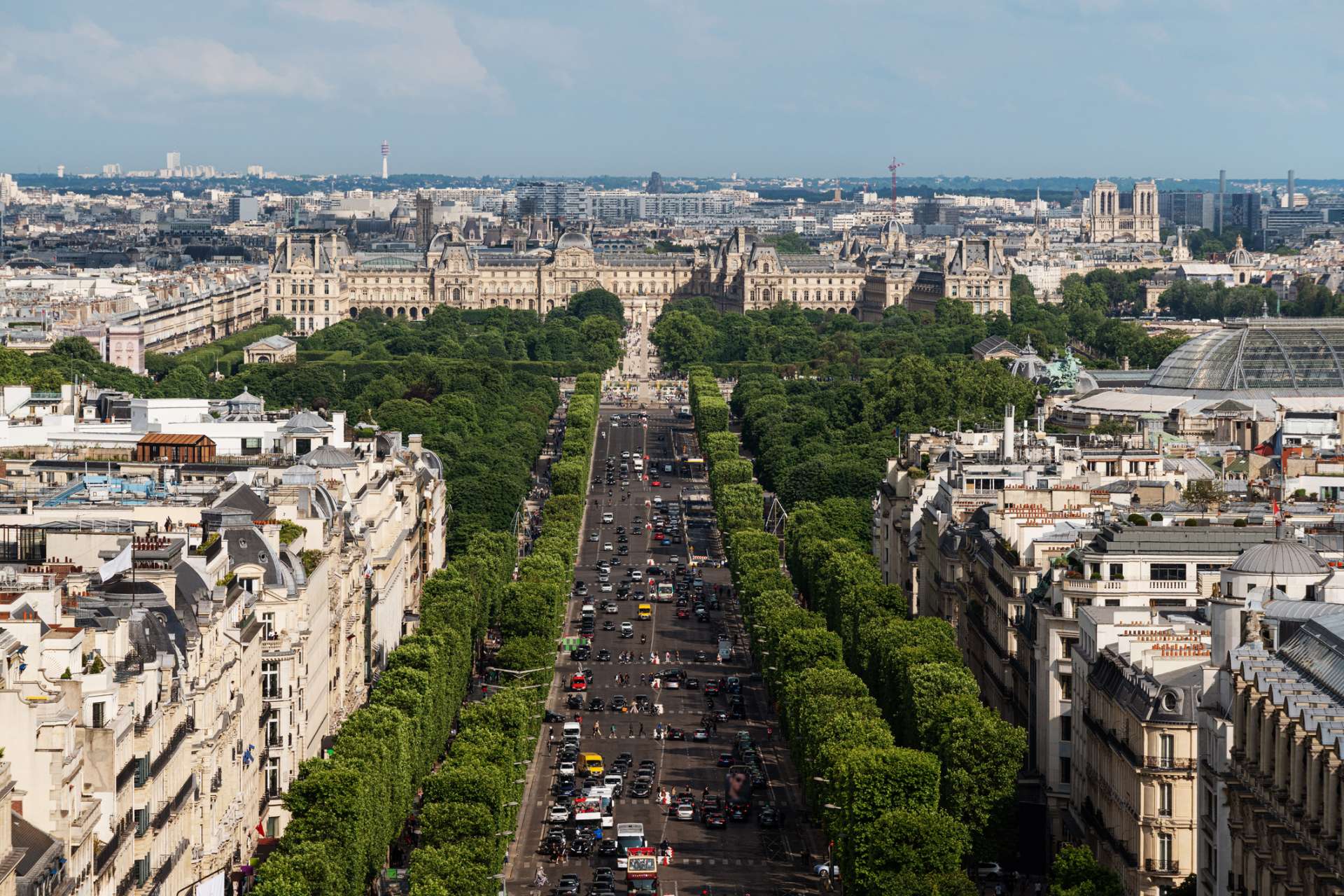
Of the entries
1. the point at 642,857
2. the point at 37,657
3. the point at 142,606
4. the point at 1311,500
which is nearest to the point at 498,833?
the point at 642,857

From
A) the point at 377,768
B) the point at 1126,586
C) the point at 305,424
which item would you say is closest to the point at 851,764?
the point at 1126,586

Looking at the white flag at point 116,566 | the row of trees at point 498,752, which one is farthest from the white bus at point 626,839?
the white flag at point 116,566

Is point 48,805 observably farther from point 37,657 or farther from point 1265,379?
point 1265,379

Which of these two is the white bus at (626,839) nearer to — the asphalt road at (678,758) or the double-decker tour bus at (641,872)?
the asphalt road at (678,758)

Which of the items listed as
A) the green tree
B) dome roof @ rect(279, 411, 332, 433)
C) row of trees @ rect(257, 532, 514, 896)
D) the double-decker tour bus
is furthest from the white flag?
dome roof @ rect(279, 411, 332, 433)

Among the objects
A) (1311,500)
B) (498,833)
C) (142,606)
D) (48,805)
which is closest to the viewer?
(48,805)

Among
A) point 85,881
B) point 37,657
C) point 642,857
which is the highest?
point 37,657
